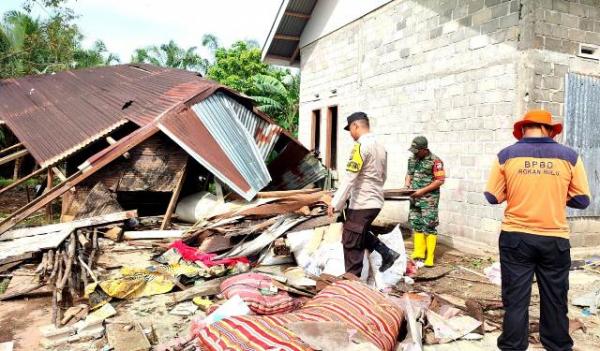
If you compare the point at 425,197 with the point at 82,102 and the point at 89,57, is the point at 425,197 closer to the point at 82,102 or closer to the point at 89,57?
the point at 82,102

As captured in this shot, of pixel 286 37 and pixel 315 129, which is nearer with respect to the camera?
pixel 315 129

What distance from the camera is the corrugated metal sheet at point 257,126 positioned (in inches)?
339

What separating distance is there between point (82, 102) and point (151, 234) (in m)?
4.31

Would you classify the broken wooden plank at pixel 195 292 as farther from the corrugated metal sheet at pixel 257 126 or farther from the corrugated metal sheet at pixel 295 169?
the corrugated metal sheet at pixel 295 169

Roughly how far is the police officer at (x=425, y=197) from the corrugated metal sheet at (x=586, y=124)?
209cm

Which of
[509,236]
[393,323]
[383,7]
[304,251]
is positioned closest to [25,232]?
[304,251]

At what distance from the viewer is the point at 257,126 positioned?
8.96 m

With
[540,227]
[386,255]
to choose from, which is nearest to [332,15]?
[386,255]

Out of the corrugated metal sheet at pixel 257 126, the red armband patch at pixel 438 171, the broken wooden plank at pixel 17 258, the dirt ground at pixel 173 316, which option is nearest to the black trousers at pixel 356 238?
the dirt ground at pixel 173 316

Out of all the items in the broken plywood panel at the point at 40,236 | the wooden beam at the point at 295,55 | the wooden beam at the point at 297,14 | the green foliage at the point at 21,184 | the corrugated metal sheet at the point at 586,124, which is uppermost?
the wooden beam at the point at 297,14

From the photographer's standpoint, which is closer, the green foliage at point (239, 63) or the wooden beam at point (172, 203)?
the wooden beam at point (172, 203)

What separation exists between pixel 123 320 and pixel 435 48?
619cm

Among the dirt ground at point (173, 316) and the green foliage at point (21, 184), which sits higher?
the green foliage at point (21, 184)

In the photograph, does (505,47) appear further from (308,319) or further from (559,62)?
(308,319)
